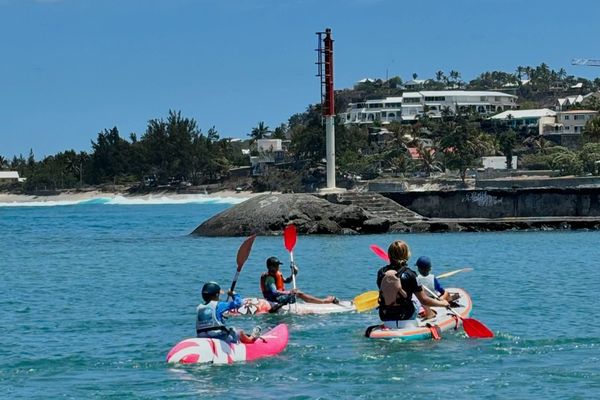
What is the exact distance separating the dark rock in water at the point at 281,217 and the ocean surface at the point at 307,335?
12025 millimetres

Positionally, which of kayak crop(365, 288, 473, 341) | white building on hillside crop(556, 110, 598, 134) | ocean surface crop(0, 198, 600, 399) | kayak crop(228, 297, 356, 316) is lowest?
ocean surface crop(0, 198, 600, 399)

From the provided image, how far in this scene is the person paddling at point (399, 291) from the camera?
1827 cm

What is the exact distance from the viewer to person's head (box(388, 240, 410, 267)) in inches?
711

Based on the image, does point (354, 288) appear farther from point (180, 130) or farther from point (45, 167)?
point (45, 167)

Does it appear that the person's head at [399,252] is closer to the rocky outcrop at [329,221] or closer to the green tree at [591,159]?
the rocky outcrop at [329,221]

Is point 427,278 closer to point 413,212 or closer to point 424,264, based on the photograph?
point 424,264

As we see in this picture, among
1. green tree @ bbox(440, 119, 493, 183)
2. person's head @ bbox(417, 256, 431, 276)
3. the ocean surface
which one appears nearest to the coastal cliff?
the ocean surface

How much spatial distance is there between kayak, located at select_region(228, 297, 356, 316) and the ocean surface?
0.41 meters

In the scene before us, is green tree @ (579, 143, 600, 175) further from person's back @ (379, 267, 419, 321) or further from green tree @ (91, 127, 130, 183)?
person's back @ (379, 267, 419, 321)

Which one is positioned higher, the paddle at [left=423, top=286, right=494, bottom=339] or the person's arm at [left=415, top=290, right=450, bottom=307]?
the person's arm at [left=415, top=290, right=450, bottom=307]

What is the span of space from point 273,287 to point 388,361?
6.54 m

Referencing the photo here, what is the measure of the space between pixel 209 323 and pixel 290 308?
21.9 ft

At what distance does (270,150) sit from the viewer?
17450 cm

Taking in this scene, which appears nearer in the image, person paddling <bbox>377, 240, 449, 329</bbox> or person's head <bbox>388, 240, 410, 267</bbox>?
person's head <bbox>388, 240, 410, 267</bbox>
